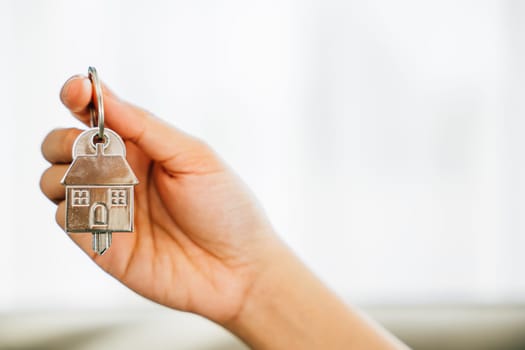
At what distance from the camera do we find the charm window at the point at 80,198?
66 cm

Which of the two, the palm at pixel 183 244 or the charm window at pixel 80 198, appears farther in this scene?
the palm at pixel 183 244

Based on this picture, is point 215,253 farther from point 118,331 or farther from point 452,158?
point 452,158

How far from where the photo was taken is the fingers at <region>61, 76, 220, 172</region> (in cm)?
67

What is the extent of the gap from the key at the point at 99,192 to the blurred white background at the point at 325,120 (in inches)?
45.2

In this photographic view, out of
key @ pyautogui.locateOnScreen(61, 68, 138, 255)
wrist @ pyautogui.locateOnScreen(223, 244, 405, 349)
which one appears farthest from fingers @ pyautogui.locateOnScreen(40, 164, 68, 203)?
wrist @ pyautogui.locateOnScreen(223, 244, 405, 349)

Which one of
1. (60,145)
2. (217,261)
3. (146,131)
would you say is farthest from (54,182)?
(217,261)

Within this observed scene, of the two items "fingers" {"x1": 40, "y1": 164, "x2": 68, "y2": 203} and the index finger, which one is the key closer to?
the index finger

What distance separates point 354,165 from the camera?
1904 mm

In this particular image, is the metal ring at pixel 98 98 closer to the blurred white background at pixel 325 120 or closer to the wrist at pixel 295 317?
the wrist at pixel 295 317

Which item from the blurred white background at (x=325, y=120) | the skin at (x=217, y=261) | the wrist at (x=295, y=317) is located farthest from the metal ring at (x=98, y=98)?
the blurred white background at (x=325, y=120)

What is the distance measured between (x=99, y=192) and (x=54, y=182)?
6.4 inches

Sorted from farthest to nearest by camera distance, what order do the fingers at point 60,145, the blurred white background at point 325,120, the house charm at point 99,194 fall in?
the blurred white background at point 325,120 < the fingers at point 60,145 < the house charm at point 99,194

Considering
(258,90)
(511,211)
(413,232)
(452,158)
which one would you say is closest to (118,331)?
(258,90)

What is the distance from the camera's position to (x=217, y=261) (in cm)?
90
